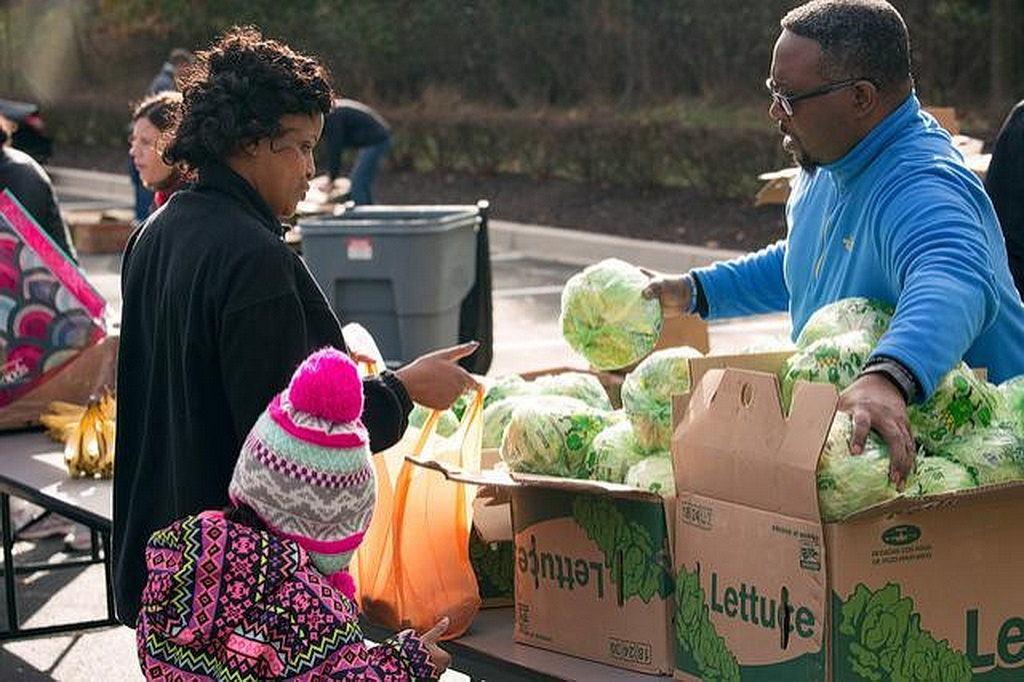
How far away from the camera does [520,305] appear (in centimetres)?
1409

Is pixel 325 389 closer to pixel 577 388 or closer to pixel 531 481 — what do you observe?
pixel 531 481

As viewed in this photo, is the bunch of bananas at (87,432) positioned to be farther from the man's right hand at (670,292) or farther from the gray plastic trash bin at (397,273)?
the gray plastic trash bin at (397,273)

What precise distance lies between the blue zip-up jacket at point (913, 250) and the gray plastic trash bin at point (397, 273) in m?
5.32

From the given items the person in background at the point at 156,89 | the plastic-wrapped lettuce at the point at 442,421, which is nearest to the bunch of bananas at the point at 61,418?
the plastic-wrapped lettuce at the point at 442,421

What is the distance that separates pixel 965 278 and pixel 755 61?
1601 centimetres

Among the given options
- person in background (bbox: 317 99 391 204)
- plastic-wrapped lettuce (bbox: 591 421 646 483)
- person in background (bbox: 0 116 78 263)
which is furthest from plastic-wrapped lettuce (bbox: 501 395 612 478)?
person in background (bbox: 317 99 391 204)

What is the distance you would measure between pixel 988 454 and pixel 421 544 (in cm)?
132

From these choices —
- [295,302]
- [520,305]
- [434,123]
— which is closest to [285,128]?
[295,302]

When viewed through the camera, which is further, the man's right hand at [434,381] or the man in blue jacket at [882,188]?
the man's right hand at [434,381]

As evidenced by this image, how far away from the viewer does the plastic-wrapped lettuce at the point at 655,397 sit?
377 centimetres

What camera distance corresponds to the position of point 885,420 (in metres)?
3.08

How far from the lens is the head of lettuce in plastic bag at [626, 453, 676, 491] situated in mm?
3551

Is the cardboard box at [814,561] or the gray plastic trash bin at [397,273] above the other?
the cardboard box at [814,561]

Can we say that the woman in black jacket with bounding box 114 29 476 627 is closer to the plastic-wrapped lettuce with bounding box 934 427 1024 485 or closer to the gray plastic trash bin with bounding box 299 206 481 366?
the plastic-wrapped lettuce with bounding box 934 427 1024 485
